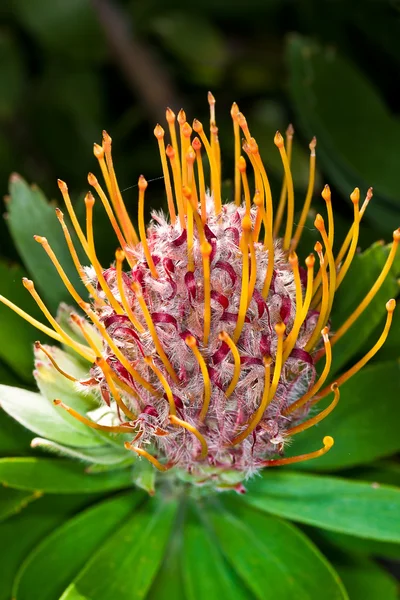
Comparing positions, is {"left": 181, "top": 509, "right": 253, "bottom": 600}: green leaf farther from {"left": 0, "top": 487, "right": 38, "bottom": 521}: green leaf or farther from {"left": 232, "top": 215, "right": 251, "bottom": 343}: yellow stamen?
{"left": 232, "top": 215, "right": 251, "bottom": 343}: yellow stamen

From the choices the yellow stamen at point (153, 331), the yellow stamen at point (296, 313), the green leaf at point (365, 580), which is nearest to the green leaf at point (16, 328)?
the yellow stamen at point (153, 331)

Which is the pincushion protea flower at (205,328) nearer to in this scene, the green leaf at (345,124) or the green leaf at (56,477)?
the green leaf at (56,477)

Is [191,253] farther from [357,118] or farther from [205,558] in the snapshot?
[357,118]

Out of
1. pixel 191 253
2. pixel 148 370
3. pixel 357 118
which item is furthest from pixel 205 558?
pixel 357 118

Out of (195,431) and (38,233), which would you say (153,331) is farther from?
(38,233)

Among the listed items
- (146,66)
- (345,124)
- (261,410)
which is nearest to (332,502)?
(261,410)

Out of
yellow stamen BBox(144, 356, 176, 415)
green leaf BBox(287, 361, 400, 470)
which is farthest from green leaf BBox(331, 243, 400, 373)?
yellow stamen BBox(144, 356, 176, 415)

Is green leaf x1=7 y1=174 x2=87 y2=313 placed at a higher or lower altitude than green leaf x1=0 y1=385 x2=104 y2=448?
higher
